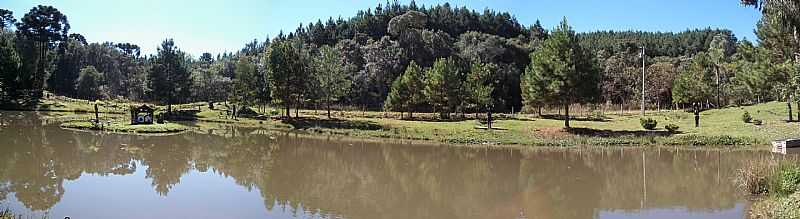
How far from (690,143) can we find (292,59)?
1482 inches

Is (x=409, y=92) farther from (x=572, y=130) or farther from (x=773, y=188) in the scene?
(x=773, y=188)

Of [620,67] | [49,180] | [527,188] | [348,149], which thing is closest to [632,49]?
[620,67]

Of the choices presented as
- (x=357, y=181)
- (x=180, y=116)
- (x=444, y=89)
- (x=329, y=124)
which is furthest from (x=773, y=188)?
(x=180, y=116)

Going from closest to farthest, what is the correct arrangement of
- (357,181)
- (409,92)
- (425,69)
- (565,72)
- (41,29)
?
(357,181) → (565,72) → (409,92) → (425,69) → (41,29)

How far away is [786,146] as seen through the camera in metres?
26.3

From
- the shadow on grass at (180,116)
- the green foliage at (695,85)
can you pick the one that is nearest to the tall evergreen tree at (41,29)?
the shadow on grass at (180,116)

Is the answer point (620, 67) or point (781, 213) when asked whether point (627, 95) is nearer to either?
point (620, 67)

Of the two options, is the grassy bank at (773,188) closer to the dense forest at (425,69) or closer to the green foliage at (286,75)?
the dense forest at (425,69)

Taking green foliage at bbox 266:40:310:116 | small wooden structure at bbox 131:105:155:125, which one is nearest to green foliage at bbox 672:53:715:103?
green foliage at bbox 266:40:310:116

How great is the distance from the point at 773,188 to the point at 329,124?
39.0 m

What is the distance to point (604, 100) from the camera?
8644 centimetres

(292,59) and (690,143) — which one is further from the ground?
(292,59)

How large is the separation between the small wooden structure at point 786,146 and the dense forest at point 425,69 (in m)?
3.38

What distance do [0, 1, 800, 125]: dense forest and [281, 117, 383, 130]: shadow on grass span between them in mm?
4332
